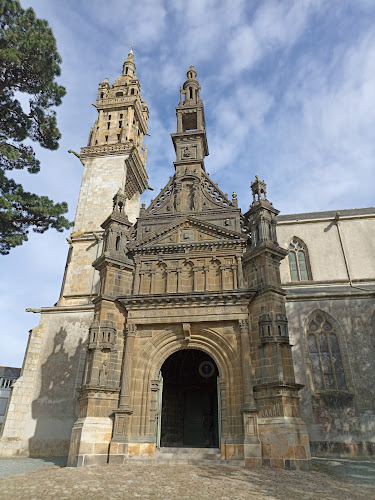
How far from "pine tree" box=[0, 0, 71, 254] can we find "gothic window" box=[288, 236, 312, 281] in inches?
614

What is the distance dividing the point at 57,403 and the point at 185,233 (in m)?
12.0

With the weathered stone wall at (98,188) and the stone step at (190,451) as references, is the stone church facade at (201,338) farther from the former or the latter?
the weathered stone wall at (98,188)

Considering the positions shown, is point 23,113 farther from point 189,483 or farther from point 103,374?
point 189,483

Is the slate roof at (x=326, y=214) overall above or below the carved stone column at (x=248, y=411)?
above

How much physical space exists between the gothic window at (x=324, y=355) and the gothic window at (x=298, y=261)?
513 cm

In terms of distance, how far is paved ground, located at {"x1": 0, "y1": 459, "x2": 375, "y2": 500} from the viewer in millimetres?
8016

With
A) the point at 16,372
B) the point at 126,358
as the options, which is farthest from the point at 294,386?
the point at 16,372

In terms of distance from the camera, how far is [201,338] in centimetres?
1573

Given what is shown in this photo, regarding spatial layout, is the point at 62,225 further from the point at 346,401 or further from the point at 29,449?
the point at 346,401

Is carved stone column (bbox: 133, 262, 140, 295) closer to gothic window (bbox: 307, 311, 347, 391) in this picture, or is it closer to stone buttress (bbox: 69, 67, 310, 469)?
stone buttress (bbox: 69, 67, 310, 469)

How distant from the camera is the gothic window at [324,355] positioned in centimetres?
1845

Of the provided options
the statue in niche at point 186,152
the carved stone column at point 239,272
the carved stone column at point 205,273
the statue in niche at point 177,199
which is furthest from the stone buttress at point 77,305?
the carved stone column at point 239,272

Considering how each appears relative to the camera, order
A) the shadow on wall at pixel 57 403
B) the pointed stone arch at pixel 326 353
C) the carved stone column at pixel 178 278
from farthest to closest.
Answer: the shadow on wall at pixel 57 403 < the pointed stone arch at pixel 326 353 < the carved stone column at pixel 178 278

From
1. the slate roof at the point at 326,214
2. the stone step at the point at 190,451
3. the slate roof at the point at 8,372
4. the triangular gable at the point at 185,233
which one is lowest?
the stone step at the point at 190,451
